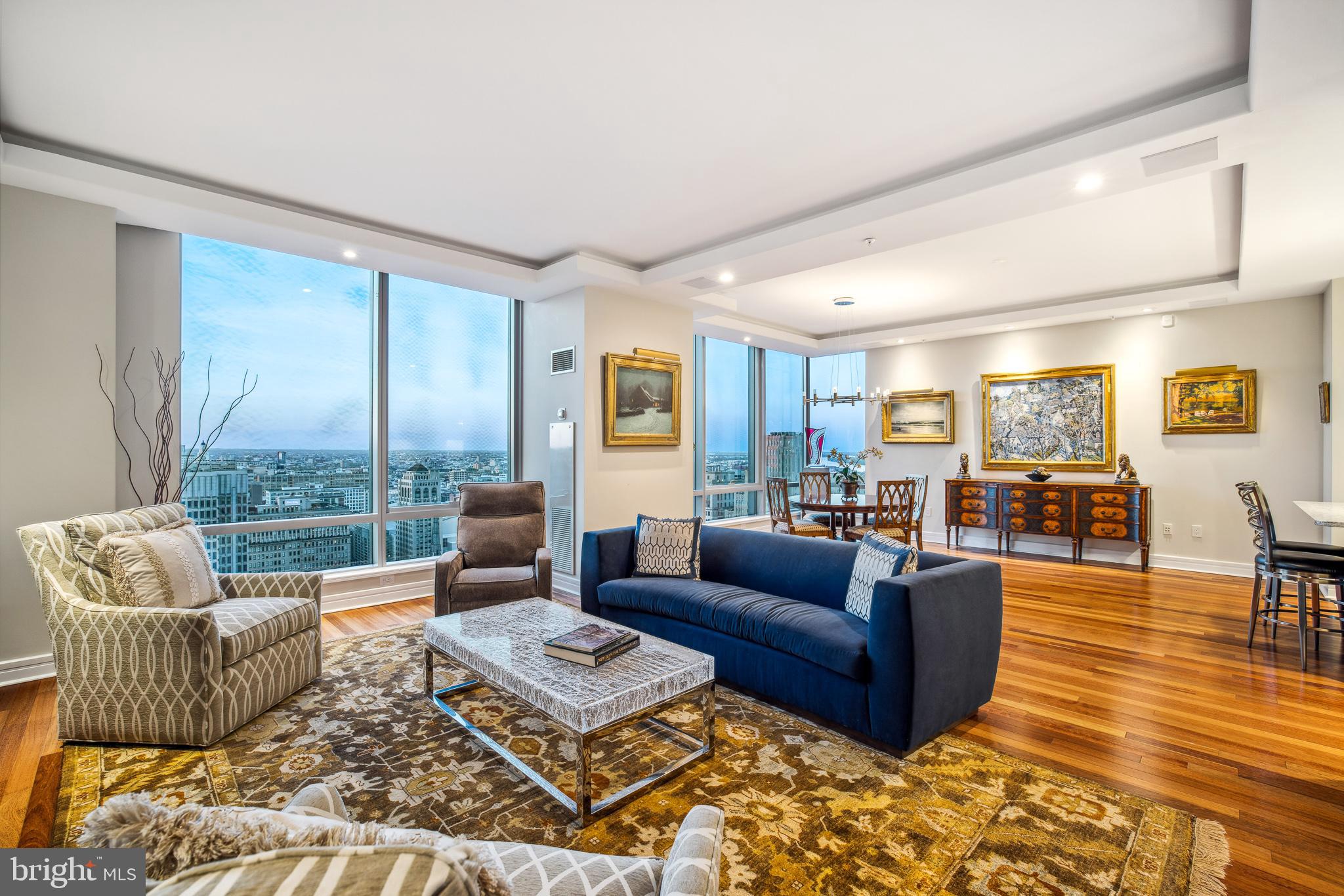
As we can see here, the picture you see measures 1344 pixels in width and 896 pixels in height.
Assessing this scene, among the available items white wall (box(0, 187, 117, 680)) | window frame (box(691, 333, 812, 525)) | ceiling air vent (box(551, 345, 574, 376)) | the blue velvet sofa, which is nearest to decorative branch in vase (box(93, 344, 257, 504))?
white wall (box(0, 187, 117, 680))

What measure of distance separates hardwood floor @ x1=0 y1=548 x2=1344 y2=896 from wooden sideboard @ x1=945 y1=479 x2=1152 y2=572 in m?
1.52

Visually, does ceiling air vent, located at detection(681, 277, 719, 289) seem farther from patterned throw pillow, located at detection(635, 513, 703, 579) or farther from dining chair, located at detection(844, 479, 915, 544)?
dining chair, located at detection(844, 479, 915, 544)

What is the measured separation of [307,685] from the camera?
3.04 metres

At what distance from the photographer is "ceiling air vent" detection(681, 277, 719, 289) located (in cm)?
488

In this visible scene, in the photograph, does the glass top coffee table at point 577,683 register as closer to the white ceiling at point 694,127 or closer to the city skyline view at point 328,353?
the white ceiling at point 694,127

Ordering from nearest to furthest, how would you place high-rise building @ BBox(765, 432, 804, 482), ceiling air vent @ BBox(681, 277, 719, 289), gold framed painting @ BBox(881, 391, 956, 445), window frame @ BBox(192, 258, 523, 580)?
window frame @ BBox(192, 258, 523, 580) → ceiling air vent @ BBox(681, 277, 719, 289) → gold framed painting @ BBox(881, 391, 956, 445) → high-rise building @ BBox(765, 432, 804, 482)

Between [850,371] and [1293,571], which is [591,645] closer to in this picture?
[1293,571]

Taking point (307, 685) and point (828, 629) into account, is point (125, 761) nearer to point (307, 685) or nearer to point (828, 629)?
point (307, 685)

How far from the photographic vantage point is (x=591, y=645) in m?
2.37

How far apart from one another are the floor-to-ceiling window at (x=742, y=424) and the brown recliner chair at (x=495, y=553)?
318 cm

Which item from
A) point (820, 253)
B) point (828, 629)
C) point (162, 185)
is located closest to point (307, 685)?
point (828, 629)

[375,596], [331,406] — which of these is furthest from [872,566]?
[331,406]

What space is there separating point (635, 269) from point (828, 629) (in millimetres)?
3524

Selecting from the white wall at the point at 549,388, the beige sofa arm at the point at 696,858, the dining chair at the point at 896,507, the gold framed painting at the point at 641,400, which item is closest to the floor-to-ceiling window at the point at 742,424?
the gold framed painting at the point at 641,400
